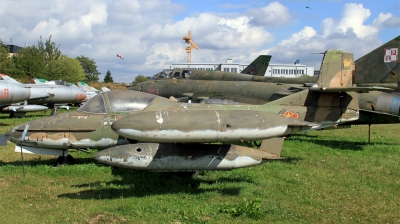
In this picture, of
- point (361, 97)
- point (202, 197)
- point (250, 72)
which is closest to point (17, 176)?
point (202, 197)

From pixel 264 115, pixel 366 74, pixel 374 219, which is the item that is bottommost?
pixel 374 219

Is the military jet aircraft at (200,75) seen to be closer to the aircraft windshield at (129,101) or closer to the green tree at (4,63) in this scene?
the aircraft windshield at (129,101)

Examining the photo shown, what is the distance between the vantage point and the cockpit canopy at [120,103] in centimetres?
839

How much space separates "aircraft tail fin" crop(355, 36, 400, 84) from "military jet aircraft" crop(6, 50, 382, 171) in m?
3.80

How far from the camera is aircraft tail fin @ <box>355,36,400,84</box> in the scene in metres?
13.6

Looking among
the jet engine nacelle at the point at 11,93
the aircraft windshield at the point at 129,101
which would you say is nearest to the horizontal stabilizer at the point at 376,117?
the aircraft windshield at the point at 129,101

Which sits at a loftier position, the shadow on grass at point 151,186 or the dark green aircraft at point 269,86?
the dark green aircraft at point 269,86

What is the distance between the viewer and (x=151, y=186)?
7062 millimetres

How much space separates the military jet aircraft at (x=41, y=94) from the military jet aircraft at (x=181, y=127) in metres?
12.5

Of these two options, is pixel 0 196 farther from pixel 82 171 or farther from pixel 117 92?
pixel 117 92

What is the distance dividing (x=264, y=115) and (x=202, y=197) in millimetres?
1822

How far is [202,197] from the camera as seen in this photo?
6402 mm

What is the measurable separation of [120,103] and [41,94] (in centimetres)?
1761

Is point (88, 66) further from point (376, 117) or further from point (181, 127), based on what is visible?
point (181, 127)
